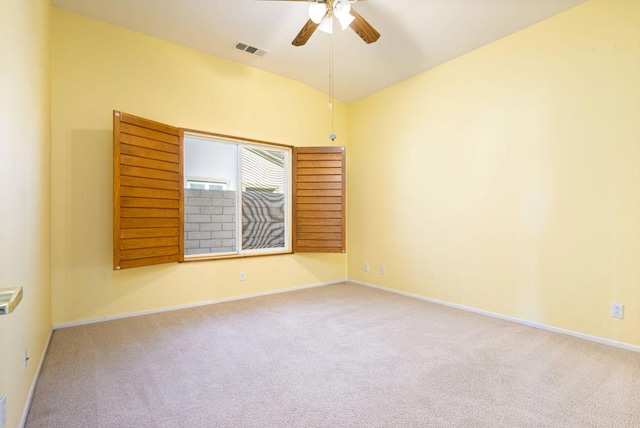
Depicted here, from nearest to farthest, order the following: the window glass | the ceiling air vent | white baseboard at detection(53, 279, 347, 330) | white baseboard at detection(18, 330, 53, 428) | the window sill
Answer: white baseboard at detection(18, 330, 53, 428)
white baseboard at detection(53, 279, 347, 330)
the ceiling air vent
the window sill
the window glass

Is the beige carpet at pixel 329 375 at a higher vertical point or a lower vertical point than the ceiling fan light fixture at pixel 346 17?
lower

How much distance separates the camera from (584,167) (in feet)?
8.90

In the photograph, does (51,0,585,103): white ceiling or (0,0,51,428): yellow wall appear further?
(51,0,585,103): white ceiling

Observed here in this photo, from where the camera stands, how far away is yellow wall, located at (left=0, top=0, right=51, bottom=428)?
1.40 meters

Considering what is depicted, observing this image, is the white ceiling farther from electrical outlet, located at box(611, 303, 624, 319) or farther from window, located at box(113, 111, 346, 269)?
electrical outlet, located at box(611, 303, 624, 319)

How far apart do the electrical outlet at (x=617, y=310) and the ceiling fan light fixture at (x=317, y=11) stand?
3.39 meters

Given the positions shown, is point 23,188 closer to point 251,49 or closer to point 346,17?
point 346,17

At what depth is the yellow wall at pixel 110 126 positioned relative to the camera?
2943mm

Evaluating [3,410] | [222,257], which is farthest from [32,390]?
[222,257]

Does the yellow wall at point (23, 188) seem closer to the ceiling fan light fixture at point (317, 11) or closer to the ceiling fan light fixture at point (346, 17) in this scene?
the ceiling fan light fixture at point (317, 11)

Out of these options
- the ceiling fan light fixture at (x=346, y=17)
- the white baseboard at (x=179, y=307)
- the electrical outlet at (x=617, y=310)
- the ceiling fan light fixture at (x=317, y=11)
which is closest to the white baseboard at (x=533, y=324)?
the electrical outlet at (x=617, y=310)

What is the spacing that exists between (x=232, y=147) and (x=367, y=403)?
3.38 meters

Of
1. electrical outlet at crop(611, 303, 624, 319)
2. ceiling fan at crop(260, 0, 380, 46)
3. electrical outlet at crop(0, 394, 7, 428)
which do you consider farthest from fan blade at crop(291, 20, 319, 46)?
electrical outlet at crop(611, 303, 624, 319)

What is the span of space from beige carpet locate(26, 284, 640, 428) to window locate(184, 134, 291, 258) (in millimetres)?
1074
